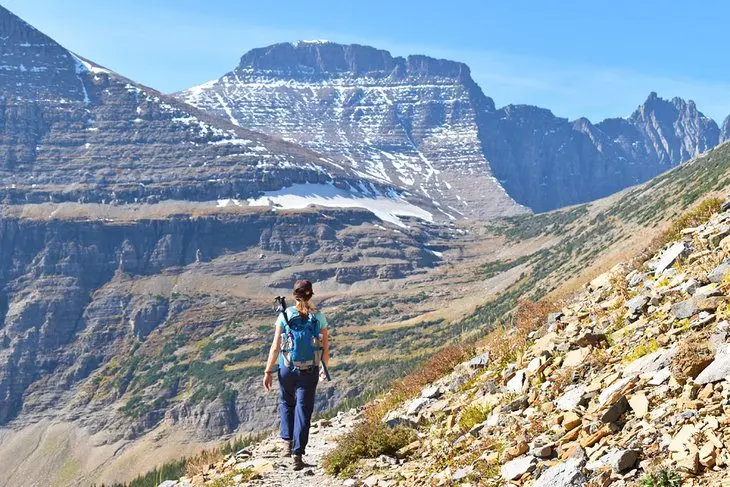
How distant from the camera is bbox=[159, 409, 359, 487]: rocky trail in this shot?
12.0 m

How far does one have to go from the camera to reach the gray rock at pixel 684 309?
31.8 feet

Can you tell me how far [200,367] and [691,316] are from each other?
193742 millimetres

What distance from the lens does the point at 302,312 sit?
1184 centimetres

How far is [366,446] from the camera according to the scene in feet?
39.3

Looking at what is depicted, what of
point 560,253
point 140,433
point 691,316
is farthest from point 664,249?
point 140,433

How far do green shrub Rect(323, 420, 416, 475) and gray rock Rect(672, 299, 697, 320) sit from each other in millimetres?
5103

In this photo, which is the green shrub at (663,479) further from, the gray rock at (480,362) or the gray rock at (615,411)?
the gray rock at (480,362)

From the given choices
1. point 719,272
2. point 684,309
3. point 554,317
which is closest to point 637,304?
point 719,272

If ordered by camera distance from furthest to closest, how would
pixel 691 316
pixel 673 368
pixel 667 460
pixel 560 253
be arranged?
pixel 560 253
pixel 691 316
pixel 673 368
pixel 667 460

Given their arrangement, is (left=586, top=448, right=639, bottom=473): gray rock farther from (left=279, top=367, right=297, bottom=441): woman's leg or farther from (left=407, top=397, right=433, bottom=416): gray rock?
(left=407, top=397, right=433, bottom=416): gray rock

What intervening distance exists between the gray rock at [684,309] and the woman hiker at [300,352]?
5816 mm

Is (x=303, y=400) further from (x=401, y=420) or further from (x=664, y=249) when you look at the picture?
(x=664, y=249)

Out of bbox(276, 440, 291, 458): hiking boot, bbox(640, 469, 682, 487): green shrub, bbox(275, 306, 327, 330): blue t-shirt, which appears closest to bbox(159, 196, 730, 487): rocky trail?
bbox(640, 469, 682, 487): green shrub

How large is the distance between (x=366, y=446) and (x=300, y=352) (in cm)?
217
